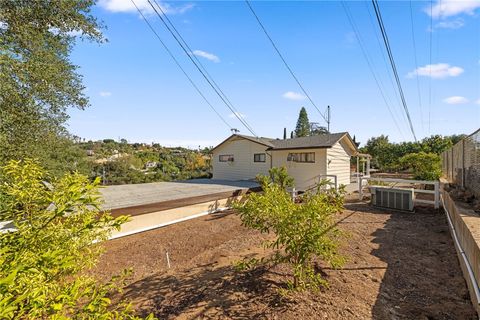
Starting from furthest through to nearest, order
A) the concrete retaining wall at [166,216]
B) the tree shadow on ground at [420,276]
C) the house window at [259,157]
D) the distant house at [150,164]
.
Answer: the distant house at [150,164], the house window at [259,157], the concrete retaining wall at [166,216], the tree shadow on ground at [420,276]

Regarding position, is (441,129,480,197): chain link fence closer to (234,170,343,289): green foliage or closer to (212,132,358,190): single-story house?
(234,170,343,289): green foliage

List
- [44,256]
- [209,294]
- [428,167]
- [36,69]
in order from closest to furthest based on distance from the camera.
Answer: [44,256] → [209,294] → [36,69] → [428,167]

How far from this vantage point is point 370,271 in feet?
13.5

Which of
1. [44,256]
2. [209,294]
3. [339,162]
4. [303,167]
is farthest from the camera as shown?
[339,162]

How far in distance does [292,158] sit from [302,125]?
3493 cm

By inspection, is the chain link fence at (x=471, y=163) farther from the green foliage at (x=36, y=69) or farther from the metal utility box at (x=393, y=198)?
the green foliage at (x=36, y=69)

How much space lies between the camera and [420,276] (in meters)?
3.95

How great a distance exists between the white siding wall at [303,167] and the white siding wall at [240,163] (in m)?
0.76

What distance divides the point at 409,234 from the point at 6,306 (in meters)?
7.45

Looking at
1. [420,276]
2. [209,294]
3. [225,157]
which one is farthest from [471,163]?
[225,157]

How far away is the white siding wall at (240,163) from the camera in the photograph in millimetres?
→ 15195

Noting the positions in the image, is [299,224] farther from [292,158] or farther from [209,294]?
[292,158]

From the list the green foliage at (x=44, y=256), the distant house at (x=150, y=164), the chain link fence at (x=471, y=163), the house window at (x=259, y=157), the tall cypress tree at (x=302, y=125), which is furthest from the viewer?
the tall cypress tree at (x=302, y=125)

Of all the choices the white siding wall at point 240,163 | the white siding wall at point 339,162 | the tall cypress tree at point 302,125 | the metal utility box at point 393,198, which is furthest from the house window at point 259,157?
the tall cypress tree at point 302,125
